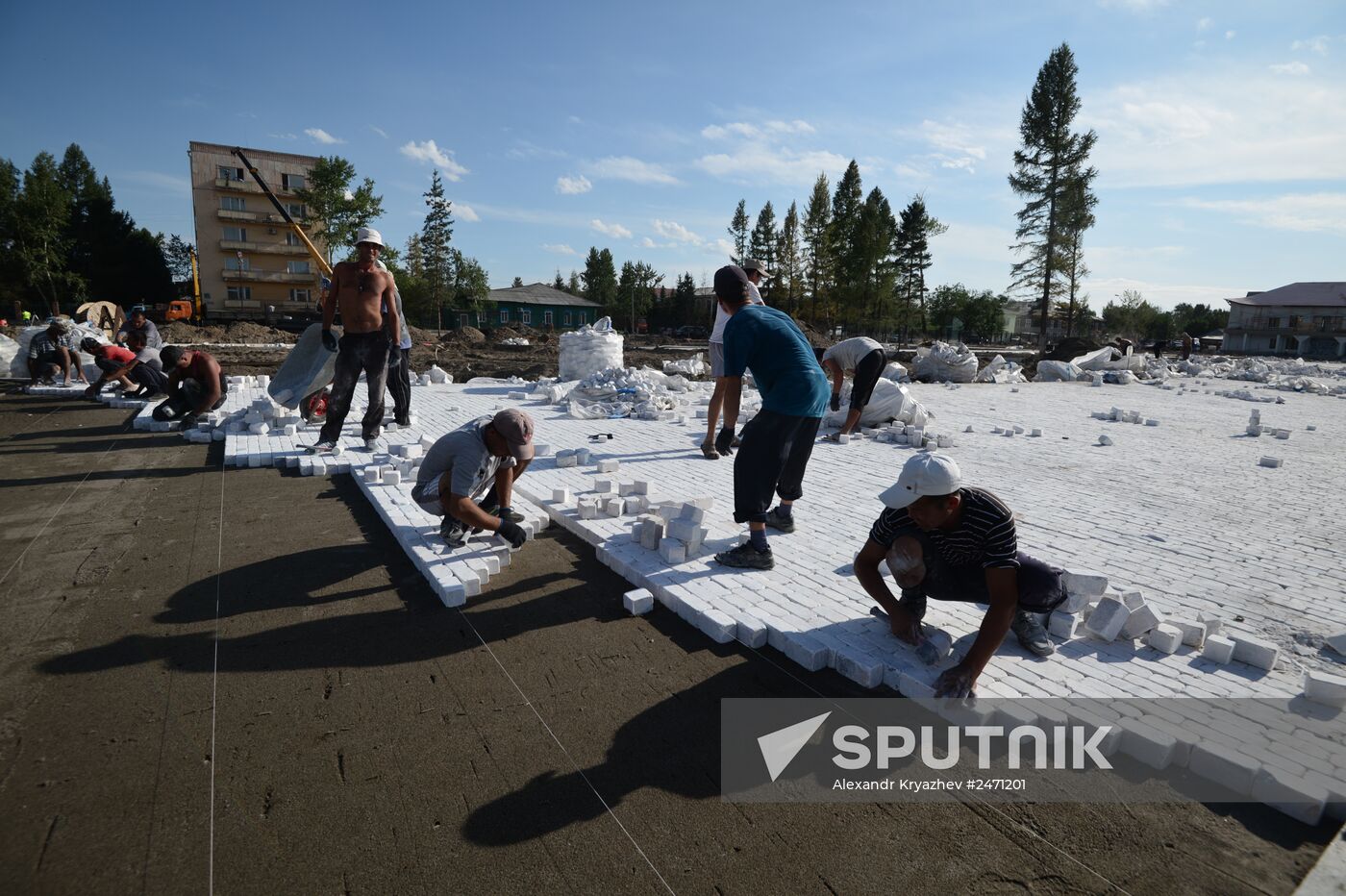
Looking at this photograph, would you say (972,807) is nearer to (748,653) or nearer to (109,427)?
(748,653)

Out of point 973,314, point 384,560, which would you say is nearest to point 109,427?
point 384,560

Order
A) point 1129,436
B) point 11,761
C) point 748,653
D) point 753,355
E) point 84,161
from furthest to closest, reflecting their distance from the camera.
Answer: point 84,161 < point 1129,436 < point 753,355 < point 748,653 < point 11,761

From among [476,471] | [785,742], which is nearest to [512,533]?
[476,471]

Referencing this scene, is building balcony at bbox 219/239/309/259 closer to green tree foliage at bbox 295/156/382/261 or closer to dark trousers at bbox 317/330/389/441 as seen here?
green tree foliage at bbox 295/156/382/261

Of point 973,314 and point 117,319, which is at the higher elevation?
point 973,314

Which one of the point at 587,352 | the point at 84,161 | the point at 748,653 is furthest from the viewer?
the point at 84,161

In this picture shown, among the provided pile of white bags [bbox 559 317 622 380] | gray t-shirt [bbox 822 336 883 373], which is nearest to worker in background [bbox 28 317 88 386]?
pile of white bags [bbox 559 317 622 380]

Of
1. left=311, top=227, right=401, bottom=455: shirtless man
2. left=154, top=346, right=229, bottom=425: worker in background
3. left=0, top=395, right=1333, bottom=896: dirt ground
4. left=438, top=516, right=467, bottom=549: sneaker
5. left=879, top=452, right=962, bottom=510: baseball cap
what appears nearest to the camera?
left=0, top=395, right=1333, bottom=896: dirt ground

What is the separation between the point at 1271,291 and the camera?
178 ft

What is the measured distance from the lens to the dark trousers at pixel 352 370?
6055mm

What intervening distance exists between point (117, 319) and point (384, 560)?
18283 mm

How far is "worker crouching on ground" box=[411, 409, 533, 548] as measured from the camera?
11.1ft

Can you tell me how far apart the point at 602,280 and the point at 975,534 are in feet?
192

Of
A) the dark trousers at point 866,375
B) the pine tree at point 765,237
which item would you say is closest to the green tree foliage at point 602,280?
the pine tree at point 765,237
